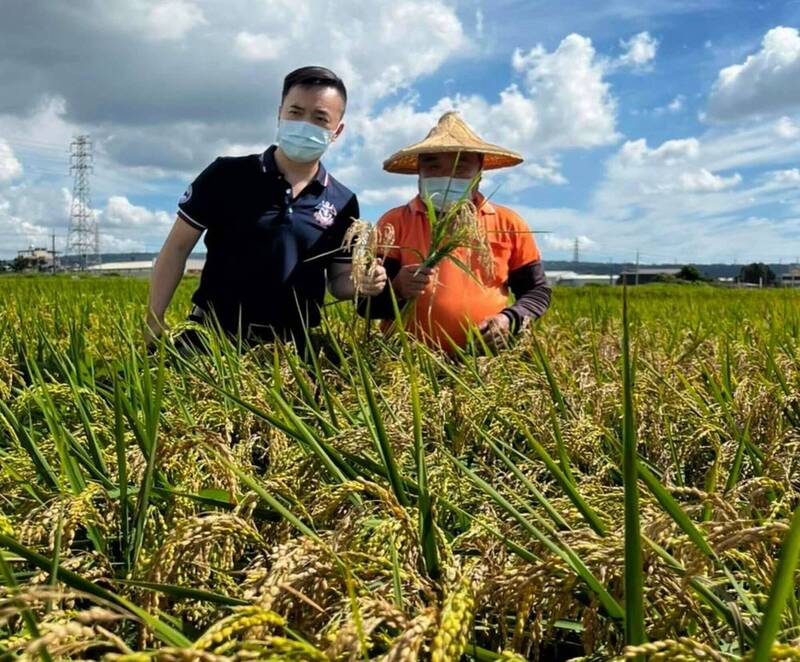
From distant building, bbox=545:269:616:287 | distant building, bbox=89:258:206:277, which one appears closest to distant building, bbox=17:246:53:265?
distant building, bbox=89:258:206:277

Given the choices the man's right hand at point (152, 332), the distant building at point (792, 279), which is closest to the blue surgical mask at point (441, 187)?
the man's right hand at point (152, 332)

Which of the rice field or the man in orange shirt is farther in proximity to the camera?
the man in orange shirt

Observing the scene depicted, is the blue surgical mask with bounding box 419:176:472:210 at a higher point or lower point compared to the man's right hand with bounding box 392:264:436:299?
higher

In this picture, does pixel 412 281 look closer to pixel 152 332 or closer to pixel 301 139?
pixel 301 139

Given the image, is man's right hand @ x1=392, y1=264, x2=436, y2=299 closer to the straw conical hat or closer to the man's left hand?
the man's left hand

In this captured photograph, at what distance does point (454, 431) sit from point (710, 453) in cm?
55

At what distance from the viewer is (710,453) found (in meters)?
1.44

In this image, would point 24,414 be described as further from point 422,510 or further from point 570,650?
point 570,650

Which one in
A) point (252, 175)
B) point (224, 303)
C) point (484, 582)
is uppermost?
point (252, 175)

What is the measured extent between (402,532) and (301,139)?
92.4 inches

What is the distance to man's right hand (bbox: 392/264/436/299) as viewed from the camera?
8.05 ft

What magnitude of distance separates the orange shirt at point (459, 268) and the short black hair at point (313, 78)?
637 mm

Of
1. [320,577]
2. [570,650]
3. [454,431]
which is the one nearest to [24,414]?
[454,431]

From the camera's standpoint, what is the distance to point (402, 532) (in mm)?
803
